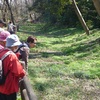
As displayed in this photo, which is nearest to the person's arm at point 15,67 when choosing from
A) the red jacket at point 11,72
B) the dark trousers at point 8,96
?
the red jacket at point 11,72

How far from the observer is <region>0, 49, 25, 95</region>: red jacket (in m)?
4.55

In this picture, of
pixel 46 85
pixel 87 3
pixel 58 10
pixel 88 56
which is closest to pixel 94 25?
pixel 87 3

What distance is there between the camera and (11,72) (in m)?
4.60

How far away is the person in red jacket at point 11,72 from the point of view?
15.0ft

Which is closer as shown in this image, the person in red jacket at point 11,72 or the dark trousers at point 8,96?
the person in red jacket at point 11,72

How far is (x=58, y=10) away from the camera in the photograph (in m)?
26.0

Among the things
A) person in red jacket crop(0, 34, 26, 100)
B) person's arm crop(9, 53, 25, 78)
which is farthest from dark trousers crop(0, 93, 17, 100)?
person's arm crop(9, 53, 25, 78)

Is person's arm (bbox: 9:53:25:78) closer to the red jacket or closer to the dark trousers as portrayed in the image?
the red jacket

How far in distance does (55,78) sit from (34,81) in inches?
29.2

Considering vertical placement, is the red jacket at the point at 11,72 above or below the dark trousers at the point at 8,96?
above

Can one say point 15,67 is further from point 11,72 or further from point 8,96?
point 8,96

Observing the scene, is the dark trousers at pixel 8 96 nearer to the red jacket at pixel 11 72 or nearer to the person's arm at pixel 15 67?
the red jacket at pixel 11 72

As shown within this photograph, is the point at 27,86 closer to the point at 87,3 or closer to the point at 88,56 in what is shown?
the point at 88,56

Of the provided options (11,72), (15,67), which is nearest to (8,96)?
(11,72)
